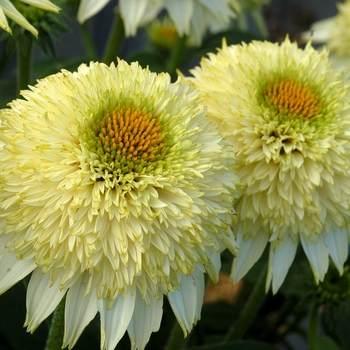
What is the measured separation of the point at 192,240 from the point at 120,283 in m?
0.06

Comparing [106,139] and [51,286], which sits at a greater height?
[106,139]

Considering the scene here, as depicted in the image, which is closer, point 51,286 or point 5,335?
point 51,286

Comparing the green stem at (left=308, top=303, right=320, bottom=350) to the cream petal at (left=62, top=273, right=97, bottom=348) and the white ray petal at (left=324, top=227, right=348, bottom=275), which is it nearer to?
the white ray petal at (left=324, top=227, right=348, bottom=275)

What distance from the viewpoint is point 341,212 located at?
525mm

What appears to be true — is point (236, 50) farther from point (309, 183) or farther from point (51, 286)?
point (51, 286)

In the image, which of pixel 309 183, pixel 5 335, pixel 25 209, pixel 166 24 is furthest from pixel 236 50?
pixel 166 24

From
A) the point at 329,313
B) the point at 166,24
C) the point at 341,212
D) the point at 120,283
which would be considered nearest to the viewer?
the point at 120,283

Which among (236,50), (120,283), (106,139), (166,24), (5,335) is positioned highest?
(166,24)

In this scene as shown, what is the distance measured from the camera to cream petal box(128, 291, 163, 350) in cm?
43

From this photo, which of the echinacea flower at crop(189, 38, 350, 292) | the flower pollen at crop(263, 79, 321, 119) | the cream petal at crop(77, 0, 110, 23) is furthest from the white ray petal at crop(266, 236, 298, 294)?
the cream petal at crop(77, 0, 110, 23)

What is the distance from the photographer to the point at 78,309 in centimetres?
42

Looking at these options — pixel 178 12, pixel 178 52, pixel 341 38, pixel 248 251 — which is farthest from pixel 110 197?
pixel 341 38

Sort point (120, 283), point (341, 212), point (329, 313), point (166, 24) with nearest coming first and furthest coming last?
1. point (120, 283)
2. point (341, 212)
3. point (329, 313)
4. point (166, 24)

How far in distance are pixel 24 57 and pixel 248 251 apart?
12.1 inches
